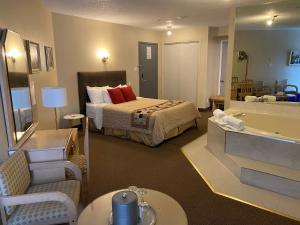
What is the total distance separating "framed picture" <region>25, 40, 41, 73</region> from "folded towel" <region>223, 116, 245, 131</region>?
9.04 feet

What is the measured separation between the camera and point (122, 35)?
5801 millimetres

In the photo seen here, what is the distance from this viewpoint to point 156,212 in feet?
4.55

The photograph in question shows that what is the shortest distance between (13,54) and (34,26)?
1.28m

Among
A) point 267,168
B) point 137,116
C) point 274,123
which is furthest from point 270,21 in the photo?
point 137,116

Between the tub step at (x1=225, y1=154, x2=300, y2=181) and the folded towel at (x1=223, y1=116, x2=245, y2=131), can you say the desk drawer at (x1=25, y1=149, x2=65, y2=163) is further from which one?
the folded towel at (x1=223, y1=116, x2=245, y2=131)

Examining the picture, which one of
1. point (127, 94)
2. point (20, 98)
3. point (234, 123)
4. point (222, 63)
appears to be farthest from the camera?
point (222, 63)

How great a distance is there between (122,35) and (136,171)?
401 cm

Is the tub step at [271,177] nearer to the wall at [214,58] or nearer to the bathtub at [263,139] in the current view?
the bathtub at [263,139]

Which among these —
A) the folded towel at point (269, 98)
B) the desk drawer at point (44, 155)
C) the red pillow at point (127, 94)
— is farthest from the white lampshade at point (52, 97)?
the folded towel at point (269, 98)

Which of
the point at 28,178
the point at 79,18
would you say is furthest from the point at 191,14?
the point at 28,178

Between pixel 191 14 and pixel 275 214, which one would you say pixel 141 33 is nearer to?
pixel 191 14

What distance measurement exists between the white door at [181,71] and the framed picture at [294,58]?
2.96m

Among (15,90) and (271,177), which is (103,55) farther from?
(271,177)

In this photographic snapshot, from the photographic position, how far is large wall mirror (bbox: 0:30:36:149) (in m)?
1.76
